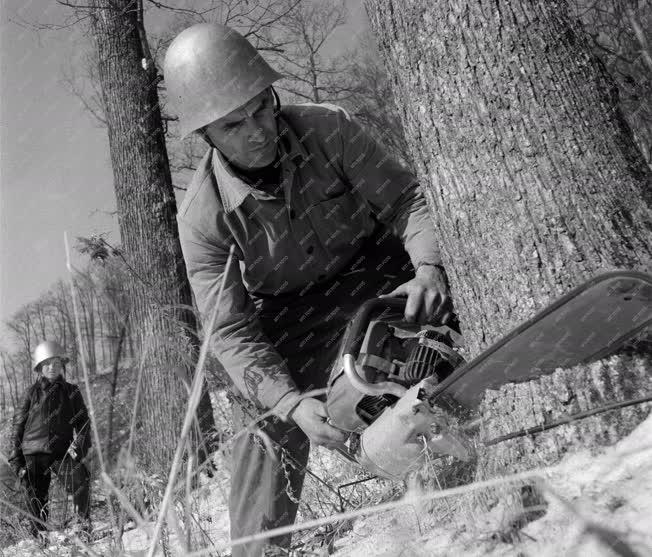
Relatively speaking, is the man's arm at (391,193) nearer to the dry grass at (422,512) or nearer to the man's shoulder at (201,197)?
the man's shoulder at (201,197)

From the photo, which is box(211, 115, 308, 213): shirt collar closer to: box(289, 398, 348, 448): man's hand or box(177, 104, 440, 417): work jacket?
box(177, 104, 440, 417): work jacket

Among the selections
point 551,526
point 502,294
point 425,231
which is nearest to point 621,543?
point 551,526

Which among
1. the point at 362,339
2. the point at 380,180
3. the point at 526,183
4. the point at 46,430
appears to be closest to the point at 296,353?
the point at 362,339

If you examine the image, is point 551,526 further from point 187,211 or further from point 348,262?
point 187,211

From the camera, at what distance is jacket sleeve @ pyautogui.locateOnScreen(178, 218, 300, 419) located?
2320mm

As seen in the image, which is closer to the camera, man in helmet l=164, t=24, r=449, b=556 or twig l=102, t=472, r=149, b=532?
twig l=102, t=472, r=149, b=532

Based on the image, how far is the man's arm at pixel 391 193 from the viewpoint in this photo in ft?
7.15

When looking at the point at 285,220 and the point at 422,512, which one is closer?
the point at 422,512

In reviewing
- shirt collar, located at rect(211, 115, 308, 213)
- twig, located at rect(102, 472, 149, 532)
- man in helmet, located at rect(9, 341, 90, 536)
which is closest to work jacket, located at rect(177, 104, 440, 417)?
shirt collar, located at rect(211, 115, 308, 213)

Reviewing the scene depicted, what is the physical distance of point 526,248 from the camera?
67.0 inches

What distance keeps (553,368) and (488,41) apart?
3.04 ft

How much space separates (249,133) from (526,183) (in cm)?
103

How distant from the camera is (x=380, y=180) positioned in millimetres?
2389

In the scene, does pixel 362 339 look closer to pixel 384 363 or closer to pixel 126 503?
pixel 384 363
